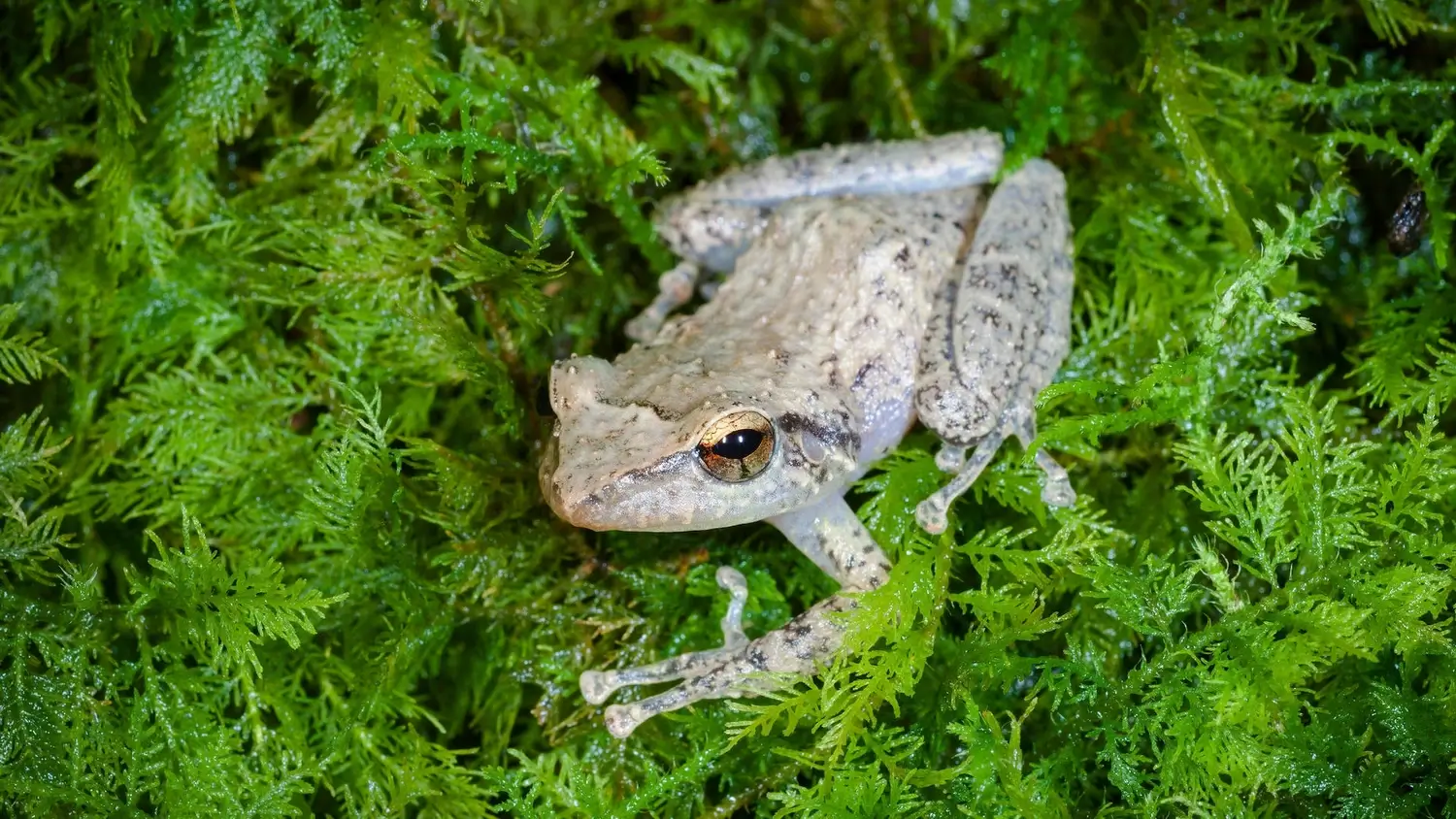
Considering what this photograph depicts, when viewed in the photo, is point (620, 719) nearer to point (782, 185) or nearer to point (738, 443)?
point (738, 443)

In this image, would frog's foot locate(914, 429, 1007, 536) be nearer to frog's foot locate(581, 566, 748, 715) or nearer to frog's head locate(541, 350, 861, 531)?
frog's head locate(541, 350, 861, 531)

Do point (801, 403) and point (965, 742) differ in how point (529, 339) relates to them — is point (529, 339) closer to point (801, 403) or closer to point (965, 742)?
point (801, 403)

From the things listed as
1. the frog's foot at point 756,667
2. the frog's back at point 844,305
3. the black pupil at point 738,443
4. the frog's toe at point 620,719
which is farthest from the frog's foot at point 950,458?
the frog's toe at point 620,719

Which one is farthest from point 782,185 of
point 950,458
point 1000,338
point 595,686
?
point 595,686

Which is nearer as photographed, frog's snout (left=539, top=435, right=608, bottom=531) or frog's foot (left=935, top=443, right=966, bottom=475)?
frog's snout (left=539, top=435, right=608, bottom=531)

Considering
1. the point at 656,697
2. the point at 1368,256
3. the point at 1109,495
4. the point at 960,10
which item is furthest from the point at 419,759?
the point at 1368,256

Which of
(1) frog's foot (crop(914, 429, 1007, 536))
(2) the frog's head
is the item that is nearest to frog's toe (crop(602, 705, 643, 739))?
(2) the frog's head

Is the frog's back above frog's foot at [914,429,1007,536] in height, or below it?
above
